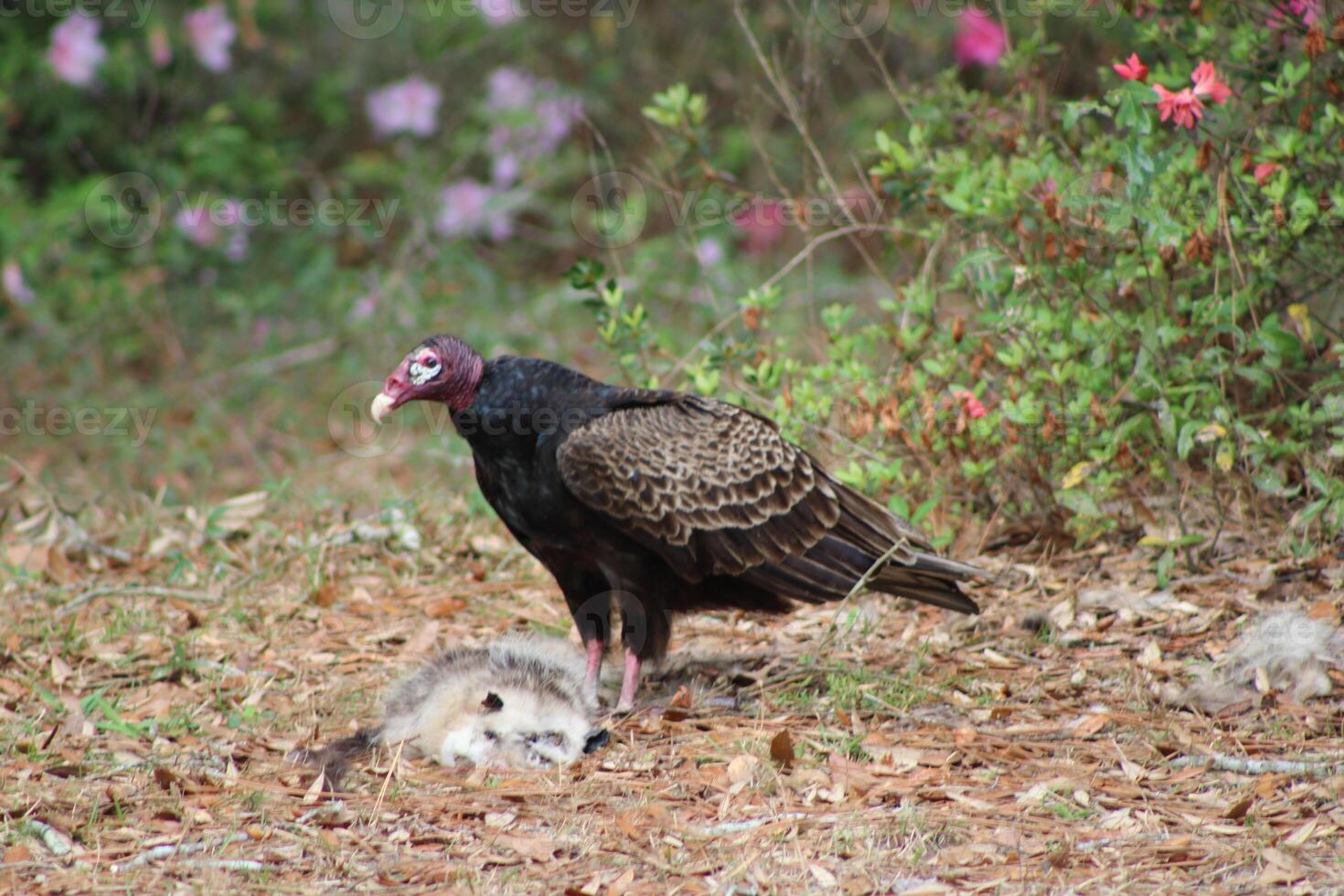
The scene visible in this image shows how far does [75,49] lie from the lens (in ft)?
25.0

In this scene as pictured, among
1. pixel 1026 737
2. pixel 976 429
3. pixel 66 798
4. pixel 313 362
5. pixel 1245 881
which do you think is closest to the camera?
pixel 1245 881

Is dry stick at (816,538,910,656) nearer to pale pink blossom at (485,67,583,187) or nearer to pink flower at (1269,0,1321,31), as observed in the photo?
pink flower at (1269,0,1321,31)

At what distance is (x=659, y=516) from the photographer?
402 cm

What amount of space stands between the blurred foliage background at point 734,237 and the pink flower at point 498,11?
0.04 metres

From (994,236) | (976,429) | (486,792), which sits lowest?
(486,792)

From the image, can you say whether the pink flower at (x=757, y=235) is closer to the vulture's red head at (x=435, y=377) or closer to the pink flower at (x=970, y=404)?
the pink flower at (x=970, y=404)

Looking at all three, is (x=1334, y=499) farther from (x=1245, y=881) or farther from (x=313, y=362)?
(x=313, y=362)

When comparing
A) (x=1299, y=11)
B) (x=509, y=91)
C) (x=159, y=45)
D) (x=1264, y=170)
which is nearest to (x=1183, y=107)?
(x=1264, y=170)

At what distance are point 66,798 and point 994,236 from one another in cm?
336

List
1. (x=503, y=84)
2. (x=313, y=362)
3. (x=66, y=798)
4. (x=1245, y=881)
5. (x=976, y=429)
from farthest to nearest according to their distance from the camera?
(x=503, y=84) → (x=313, y=362) → (x=976, y=429) → (x=66, y=798) → (x=1245, y=881)

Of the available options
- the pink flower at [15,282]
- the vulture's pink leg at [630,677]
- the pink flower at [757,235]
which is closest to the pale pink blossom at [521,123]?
the pink flower at [757,235]

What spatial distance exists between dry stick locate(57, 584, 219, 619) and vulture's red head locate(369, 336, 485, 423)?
4.19ft

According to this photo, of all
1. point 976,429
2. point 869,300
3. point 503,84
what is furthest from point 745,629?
point 503,84

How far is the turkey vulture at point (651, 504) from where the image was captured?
4.02 meters
